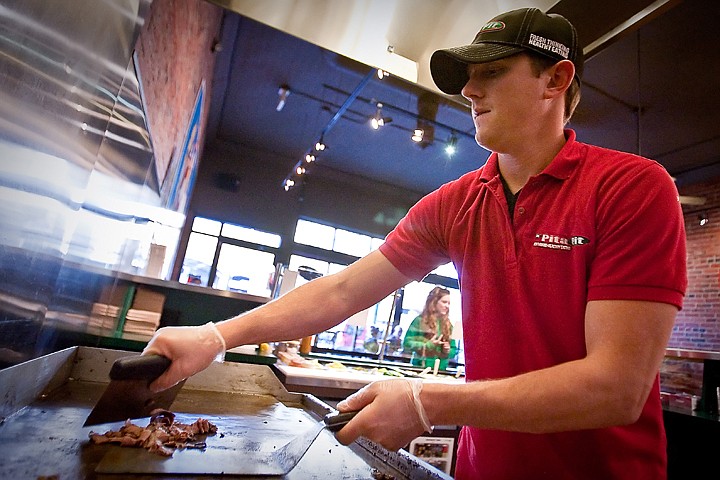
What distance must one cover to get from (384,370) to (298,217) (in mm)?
6485

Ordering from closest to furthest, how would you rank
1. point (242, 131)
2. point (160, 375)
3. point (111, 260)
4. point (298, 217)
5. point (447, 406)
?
point (447, 406)
point (160, 375)
point (111, 260)
point (242, 131)
point (298, 217)

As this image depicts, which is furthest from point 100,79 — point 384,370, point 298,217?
point 298,217

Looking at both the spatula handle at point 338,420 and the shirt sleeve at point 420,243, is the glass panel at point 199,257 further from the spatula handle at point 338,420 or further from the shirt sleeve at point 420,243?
the spatula handle at point 338,420

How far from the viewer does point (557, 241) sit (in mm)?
1060

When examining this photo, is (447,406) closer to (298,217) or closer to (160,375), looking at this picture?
(160,375)

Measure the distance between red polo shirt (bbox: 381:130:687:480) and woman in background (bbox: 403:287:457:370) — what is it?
3096 millimetres

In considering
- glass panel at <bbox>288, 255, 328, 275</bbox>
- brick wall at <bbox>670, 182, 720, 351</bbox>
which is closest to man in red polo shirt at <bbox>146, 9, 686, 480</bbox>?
brick wall at <bbox>670, 182, 720, 351</bbox>

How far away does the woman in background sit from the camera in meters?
4.30

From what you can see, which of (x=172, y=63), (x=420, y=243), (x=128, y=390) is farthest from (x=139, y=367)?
(x=172, y=63)

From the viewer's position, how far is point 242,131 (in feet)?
27.4

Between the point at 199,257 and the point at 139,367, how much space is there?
8.51m

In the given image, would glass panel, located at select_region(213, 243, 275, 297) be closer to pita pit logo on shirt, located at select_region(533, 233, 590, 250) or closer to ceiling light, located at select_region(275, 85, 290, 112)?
ceiling light, located at select_region(275, 85, 290, 112)

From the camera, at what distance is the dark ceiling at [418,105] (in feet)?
14.0

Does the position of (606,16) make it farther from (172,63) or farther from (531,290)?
(172,63)
